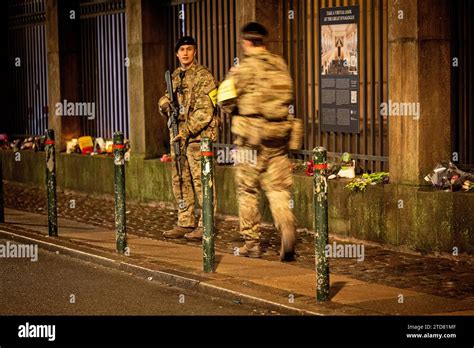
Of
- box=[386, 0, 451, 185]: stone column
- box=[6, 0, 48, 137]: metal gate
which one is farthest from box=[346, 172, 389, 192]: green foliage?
box=[6, 0, 48, 137]: metal gate

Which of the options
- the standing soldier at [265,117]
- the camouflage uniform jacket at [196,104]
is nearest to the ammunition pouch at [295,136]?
the standing soldier at [265,117]

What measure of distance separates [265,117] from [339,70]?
9.02ft

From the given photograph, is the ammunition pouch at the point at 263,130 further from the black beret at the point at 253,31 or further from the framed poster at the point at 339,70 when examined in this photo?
the framed poster at the point at 339,70

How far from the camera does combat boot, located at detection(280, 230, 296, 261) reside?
35.2 ft

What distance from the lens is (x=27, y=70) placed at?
68.6 ft

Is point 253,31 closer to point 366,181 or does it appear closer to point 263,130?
point 263,130

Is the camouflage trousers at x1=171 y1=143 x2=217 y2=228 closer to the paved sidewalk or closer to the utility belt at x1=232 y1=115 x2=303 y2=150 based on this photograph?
the paved sidewalk

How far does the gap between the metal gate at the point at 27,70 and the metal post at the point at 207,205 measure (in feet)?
33.1

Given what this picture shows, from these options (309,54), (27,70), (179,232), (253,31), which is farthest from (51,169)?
→ (27,70)

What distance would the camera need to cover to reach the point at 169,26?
16.5 metres

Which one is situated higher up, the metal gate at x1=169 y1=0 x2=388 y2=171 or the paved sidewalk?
the metal gate at x1=169 y1=0 x2=388 y2=171

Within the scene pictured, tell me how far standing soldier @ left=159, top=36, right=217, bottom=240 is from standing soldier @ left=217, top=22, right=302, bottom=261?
56.5 inches

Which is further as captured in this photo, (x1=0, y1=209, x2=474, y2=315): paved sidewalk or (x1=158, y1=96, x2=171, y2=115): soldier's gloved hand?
(x1=158, y1=96, x2=171, y2=115): soldier's gloved hand
